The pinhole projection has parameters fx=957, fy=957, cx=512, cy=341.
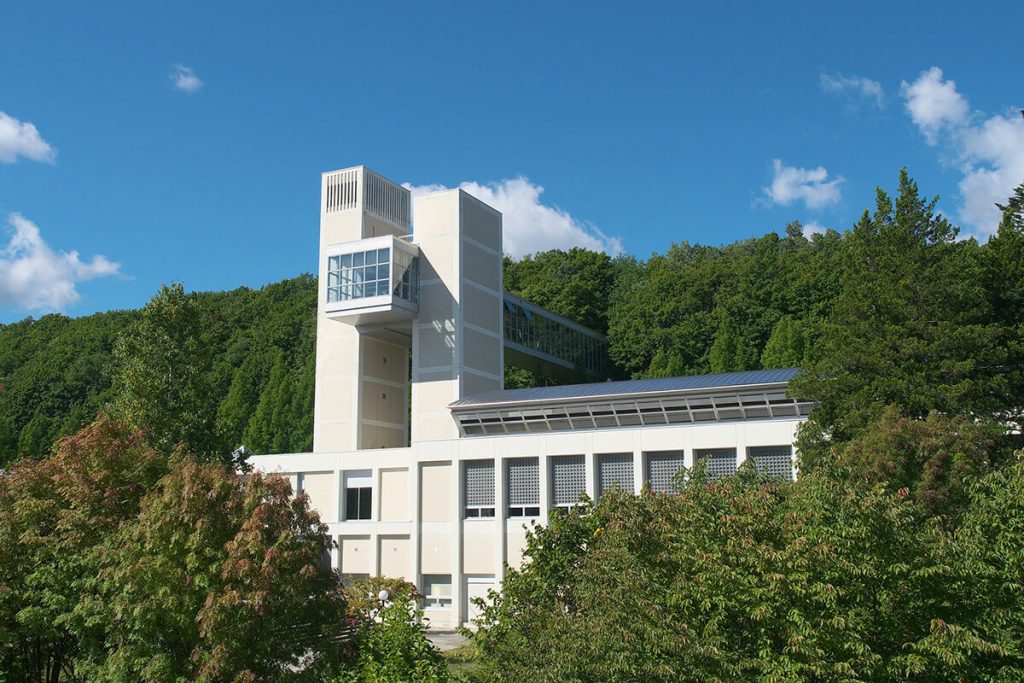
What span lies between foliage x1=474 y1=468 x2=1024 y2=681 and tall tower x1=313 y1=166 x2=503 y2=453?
34840 mm

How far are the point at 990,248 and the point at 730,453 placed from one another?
13.9 metres

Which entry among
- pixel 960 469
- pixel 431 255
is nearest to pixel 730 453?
pixel 960 469

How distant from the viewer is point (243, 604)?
18.7 meters

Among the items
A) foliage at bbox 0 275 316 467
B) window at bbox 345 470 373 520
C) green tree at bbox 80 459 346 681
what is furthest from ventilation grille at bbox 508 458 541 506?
foliage at bbox 0 275 316 467

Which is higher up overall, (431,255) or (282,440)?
(431,255)

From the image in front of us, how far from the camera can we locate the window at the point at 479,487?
4822cm

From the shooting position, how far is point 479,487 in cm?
4869

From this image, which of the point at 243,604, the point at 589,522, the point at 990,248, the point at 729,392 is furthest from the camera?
the point at 729,392

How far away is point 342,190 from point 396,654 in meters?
42.7

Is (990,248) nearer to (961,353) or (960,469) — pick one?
(961,353)

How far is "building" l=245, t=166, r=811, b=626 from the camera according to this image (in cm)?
4522

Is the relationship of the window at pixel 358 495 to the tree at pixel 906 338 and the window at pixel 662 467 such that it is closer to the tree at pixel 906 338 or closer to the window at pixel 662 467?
the window at pixel 662 467

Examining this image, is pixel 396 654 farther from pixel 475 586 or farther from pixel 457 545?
pixel 475 586

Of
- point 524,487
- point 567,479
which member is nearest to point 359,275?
point 524,487
